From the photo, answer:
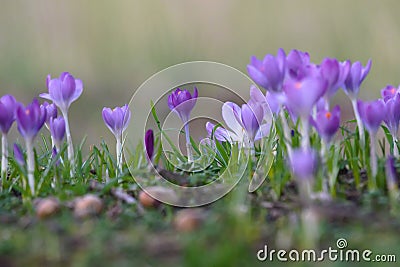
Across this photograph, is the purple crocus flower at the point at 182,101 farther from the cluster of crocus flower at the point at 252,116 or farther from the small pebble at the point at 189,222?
the small pebble at the point at 189,222

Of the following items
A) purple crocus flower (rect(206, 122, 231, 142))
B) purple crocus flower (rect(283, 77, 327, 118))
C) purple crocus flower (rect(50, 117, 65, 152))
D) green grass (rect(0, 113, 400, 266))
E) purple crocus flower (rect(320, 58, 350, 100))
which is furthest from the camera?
purple crocus flower (rect(206, 122, 231, 142))

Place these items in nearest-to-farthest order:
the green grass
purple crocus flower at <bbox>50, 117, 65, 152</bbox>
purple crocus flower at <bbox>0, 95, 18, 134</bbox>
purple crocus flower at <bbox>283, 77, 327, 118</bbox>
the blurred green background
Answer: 1. the green grass
2. purple crocus flower at <bbox>283, 77, 327, 118</bbox>
3. purple crocus flower at <bbox>0, 95, 18, 134</bbox>
4. purple crocus flower at <bbox>50, 117, 65, 152</bbox>
5. the blurred green background

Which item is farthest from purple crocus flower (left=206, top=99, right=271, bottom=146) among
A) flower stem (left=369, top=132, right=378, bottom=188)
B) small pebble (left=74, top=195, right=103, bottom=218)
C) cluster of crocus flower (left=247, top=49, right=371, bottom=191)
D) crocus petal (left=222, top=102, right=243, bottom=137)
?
small pebble (left=74, top=195, right=103, bottom=218)

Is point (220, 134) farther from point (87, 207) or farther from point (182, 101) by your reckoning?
point (87, 207)

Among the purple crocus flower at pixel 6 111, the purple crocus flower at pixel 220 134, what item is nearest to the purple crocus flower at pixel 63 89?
the purple crocus flower at pixel 6 111

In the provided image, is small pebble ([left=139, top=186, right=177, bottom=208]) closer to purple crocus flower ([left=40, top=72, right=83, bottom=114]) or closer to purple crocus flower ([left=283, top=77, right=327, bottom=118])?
purple crocus flower ([left=283, top=77, right=327, bottom=118])

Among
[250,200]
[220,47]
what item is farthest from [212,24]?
[250,200]
